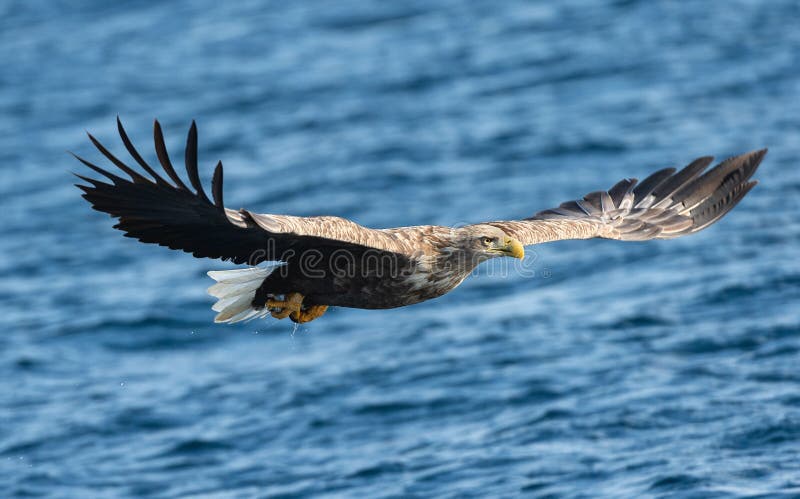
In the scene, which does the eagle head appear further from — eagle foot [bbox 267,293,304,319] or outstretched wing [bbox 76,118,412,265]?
eagle foot [bbox 267,293,304,319]

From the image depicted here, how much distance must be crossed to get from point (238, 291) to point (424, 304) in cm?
796

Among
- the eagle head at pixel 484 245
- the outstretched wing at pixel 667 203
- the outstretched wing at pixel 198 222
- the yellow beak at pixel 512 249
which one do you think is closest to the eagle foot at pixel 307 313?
the outstretched wing at pixel 198 222

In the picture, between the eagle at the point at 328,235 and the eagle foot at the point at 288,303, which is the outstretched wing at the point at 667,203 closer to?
the eagle at the point at 328,235

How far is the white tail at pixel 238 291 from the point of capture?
8211 millimetres

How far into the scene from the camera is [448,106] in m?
21.3

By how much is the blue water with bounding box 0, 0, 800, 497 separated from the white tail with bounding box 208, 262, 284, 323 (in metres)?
3.96

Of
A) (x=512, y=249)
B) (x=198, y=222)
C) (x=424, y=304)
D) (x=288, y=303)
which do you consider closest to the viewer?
(x=198, y=222)

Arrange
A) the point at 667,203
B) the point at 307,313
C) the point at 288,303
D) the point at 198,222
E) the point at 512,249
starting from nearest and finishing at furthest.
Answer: the point at 198,222 < the point at 512,249 < the point at 288,303 < the point at 307,313 < the point at 667,203

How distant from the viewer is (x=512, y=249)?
809 centimetres

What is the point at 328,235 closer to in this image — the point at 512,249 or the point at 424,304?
the point at 512,249

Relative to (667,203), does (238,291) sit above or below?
below

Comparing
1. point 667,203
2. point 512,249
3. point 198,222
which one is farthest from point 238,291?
point 667,203

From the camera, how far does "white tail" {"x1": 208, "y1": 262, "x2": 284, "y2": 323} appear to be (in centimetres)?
821

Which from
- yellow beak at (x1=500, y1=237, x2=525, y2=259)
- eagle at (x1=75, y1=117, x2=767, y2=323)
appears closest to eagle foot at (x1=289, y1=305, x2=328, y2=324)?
eagle at (x1=75, y1=117, x2=767, y2=323)
